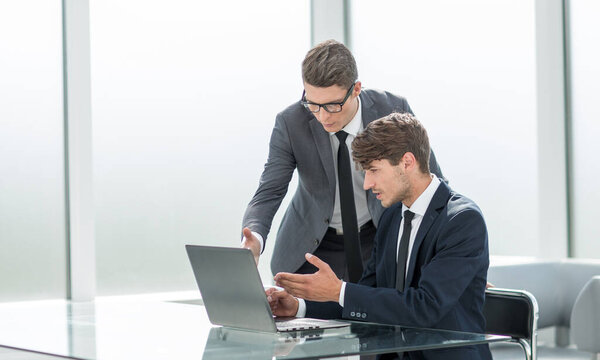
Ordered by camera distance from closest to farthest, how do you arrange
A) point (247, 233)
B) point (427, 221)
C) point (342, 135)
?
point (427, 221), point (247, 233), point (342, 135)

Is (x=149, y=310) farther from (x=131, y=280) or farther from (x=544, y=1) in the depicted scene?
(x=544, y=1)

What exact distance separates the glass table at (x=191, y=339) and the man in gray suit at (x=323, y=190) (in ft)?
1.77

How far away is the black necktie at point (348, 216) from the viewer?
2604 mm

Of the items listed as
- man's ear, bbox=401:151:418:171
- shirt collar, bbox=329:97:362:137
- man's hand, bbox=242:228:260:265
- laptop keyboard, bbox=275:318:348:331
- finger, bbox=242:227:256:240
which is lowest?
laptop keyboard, bbox=275:318:348:331

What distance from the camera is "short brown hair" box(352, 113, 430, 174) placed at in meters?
2.10

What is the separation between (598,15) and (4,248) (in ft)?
11.8

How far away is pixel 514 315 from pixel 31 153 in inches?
127

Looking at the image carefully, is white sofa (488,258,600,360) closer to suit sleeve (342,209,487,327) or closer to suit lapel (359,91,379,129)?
suit lapel (359,91,379,129)

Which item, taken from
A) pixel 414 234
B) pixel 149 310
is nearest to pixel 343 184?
pixel 414 234

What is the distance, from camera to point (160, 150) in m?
5.13

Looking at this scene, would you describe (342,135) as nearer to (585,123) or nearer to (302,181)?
(302,181)

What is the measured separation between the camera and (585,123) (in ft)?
15.6

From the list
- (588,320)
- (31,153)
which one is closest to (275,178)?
(588,320)

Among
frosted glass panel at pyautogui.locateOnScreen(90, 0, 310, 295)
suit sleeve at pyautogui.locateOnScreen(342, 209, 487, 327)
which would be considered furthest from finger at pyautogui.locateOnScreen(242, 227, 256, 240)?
frosted glass panel at pyautogui.locateOnScreen(90, 0, 310, 295)
